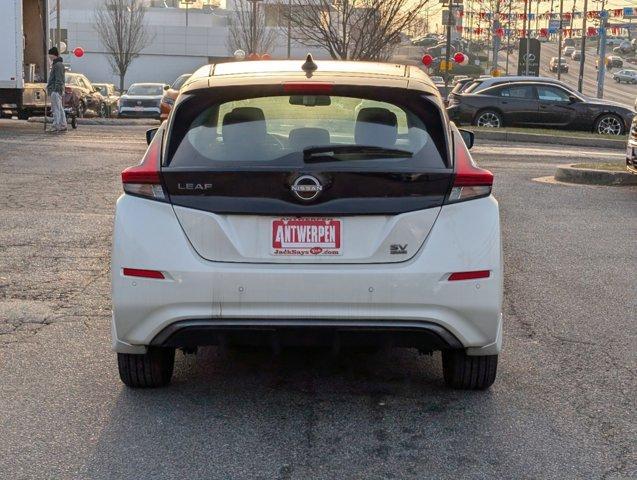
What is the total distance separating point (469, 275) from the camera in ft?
17.3

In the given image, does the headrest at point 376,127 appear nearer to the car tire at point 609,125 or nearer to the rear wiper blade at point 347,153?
the rear wiper blade at point 347,153

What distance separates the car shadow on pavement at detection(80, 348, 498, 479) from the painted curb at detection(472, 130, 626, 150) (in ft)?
70.7

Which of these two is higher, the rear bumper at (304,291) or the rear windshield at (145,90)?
the rear bumper at (304,291)

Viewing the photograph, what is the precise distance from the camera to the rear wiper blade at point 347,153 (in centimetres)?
530

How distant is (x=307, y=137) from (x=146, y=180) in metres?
0.77

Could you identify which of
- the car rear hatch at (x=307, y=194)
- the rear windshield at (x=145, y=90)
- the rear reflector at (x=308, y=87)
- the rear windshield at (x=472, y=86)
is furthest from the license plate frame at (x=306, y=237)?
the rear windshield at (x=145, y=90)

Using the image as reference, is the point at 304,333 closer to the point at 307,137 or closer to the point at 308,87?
the point at 307,137

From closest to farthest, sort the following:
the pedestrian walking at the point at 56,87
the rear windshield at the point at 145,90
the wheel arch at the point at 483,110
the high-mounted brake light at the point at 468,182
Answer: the high-mounted brake light at the point at 468,182
the pedestrian walking at the point at 56,87
the wheel arch at the point at 483,110
the rear windshield at the point at 145,90

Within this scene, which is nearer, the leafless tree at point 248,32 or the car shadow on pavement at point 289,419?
the car shadow on pavement at point 289,419

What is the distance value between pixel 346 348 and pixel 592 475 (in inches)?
49.9

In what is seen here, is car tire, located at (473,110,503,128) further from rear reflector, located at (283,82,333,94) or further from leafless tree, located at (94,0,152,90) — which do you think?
leafless tree, located at (94,0,152,90)

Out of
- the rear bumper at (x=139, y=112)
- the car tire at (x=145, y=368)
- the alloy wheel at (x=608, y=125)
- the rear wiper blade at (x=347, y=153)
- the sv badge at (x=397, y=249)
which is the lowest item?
the rear bumper at (x=139, y=112)

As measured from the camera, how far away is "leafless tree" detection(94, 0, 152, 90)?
73.2 metres

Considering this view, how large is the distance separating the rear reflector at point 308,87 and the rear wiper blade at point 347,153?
29 cm
